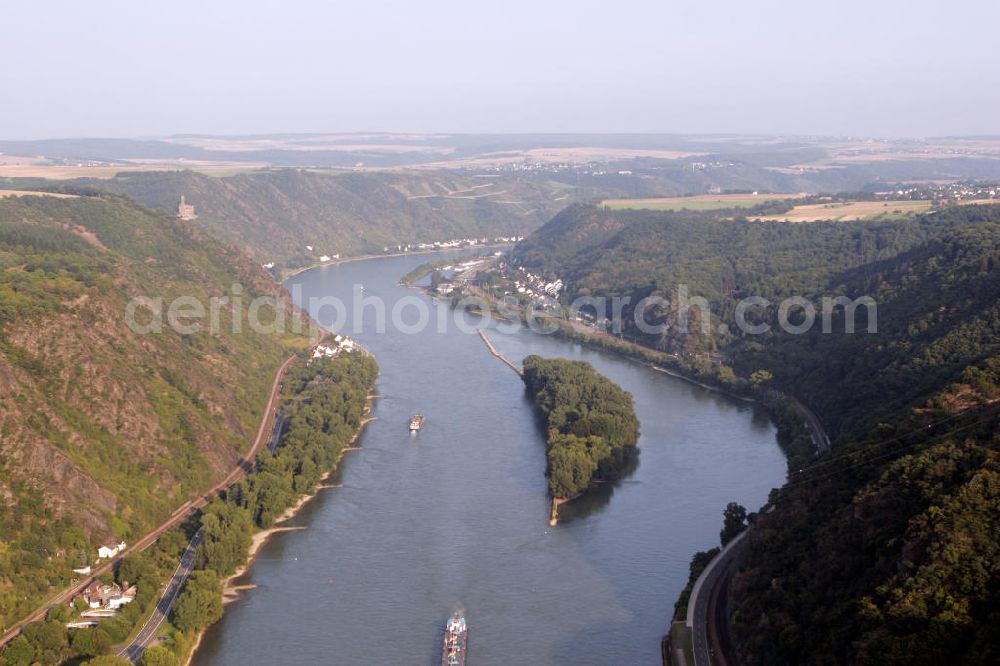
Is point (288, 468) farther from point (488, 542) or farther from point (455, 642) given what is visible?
point (455, 642)


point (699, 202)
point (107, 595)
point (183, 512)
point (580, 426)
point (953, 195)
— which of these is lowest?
point (183, 512)

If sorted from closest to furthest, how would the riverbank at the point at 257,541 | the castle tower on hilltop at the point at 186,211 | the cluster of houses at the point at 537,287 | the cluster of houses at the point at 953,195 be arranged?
1. the riverbank at the point at 257,541
2. the cluster of houses at the point at 537,287
3. the cluster of houses at the point at 953,195
4. the castle tower on hilltop at the point at 186,211

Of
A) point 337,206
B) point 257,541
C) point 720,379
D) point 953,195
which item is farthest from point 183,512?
point 337,206

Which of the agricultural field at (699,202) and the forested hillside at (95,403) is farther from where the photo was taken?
the agricultural field at (699,202)

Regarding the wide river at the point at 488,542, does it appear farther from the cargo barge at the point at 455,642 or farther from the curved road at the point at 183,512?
the curved road at the point at 183,512

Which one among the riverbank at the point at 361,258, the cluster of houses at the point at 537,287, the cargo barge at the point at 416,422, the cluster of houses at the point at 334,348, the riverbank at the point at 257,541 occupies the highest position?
the cluster of houses at the point at 334,348

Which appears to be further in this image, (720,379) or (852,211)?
(852,211)

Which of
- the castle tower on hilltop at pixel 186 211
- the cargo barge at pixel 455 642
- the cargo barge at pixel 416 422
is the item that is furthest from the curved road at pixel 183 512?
the castle tower on hilltop at pixel 186 211

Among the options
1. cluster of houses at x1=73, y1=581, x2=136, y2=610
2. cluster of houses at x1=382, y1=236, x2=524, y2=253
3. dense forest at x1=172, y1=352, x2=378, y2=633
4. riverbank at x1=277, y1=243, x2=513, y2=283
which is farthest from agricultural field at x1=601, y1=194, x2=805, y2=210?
cluster of houses at x1=73, y1=581, x2=136, y2=610
